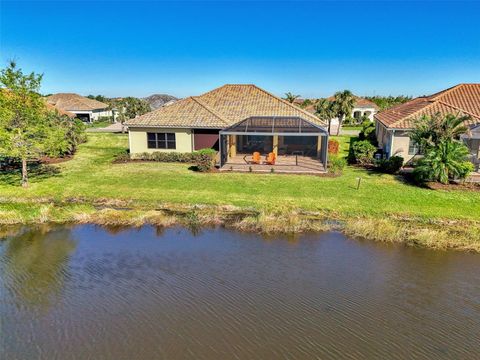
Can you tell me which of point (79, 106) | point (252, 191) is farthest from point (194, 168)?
point (79, 106)

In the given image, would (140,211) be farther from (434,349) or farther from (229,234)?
(434,349)

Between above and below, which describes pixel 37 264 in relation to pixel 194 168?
below

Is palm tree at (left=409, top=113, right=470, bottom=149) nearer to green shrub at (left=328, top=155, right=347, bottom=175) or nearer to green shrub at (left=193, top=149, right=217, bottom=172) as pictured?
green shrub at (left=328, top=155, right=347, bottom=175)

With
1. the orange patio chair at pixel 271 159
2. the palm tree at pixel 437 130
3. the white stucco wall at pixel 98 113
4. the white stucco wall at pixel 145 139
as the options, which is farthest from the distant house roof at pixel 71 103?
the palm tree at pixel 437 130

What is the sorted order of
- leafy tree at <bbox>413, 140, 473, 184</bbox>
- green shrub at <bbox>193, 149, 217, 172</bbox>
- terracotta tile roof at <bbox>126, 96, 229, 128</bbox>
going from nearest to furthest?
leafy tree at <bbox>413, 140, 473, 184</bbox>
green shrub at <bbox>193, 149, 217, 172</bbox>
terracotta tile roof at <bbox>126, 96, 229, 128</bbox>

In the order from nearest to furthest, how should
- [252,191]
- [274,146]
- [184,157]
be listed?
1. [252,191]
2. [184,157]
3. [274,146]

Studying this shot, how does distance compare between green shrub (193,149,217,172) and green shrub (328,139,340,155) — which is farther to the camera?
green shrub (328,139,340,155)

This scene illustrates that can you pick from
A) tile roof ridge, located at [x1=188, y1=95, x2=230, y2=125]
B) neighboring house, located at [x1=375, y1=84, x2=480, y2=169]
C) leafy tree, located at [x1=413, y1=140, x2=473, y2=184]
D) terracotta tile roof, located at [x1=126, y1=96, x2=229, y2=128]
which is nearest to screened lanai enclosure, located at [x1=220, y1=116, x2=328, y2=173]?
tile roof ridge, located at [x1=188, y1=95, x2=230, y2=125]

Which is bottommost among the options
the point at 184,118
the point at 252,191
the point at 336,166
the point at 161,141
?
the point at 252,191

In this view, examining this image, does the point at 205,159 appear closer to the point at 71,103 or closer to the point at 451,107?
the point at 451,107
